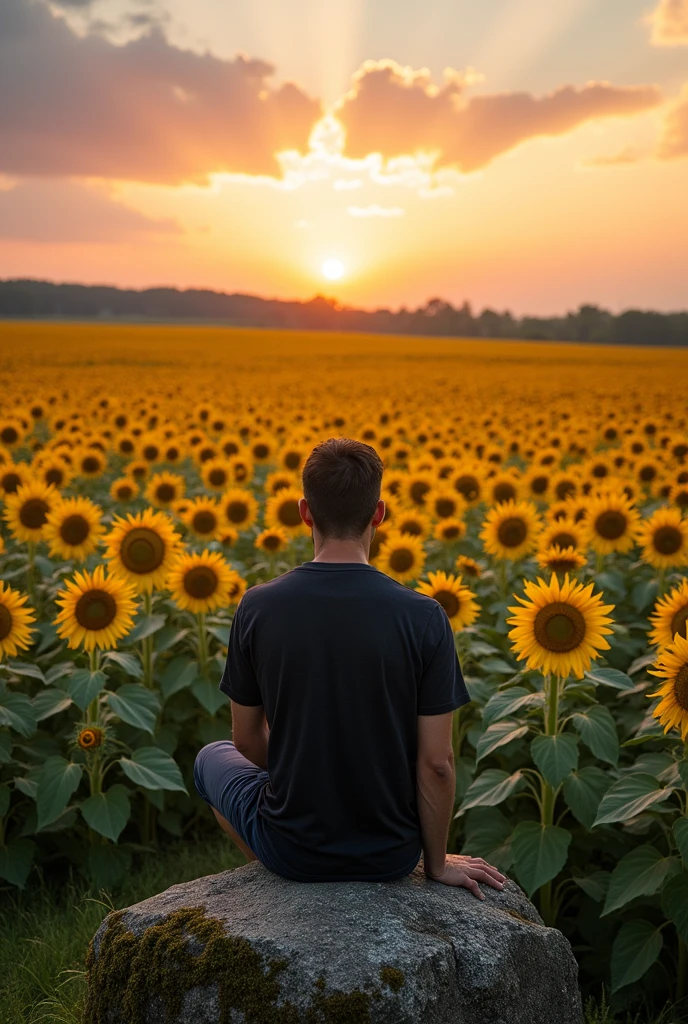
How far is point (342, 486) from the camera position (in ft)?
9.91

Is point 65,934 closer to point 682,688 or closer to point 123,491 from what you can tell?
point 682,688

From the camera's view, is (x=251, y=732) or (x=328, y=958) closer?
(x=328, y=958)

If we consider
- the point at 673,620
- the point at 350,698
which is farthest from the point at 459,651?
the point at 350,698

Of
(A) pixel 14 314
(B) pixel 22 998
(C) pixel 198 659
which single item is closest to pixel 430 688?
(B) pixel 22 998

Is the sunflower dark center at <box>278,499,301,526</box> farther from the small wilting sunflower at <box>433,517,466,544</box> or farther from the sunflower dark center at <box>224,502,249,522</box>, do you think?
the small wilting sunflower at <box>433,517,466,544</box>

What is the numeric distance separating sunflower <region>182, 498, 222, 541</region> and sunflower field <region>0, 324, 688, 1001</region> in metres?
0.02

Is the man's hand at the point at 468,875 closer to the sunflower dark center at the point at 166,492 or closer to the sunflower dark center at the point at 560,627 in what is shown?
the sunflower dark center at the point at 560,627

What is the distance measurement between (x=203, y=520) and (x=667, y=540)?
3576 millimetres

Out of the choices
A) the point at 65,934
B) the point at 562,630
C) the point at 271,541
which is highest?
the point at 562,630

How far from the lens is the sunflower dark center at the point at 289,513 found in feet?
26.1

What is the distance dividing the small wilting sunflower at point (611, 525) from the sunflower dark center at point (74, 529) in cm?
370

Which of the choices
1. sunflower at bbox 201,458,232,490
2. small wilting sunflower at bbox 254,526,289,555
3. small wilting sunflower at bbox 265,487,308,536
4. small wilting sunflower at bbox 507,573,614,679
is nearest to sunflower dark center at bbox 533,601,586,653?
small wilting sunflower at bbox 507,573,614,679

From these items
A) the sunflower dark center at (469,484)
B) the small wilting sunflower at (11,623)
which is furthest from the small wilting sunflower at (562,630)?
the sunflower dark center at (469,484)

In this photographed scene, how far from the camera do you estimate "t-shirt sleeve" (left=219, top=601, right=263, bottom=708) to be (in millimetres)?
3207
